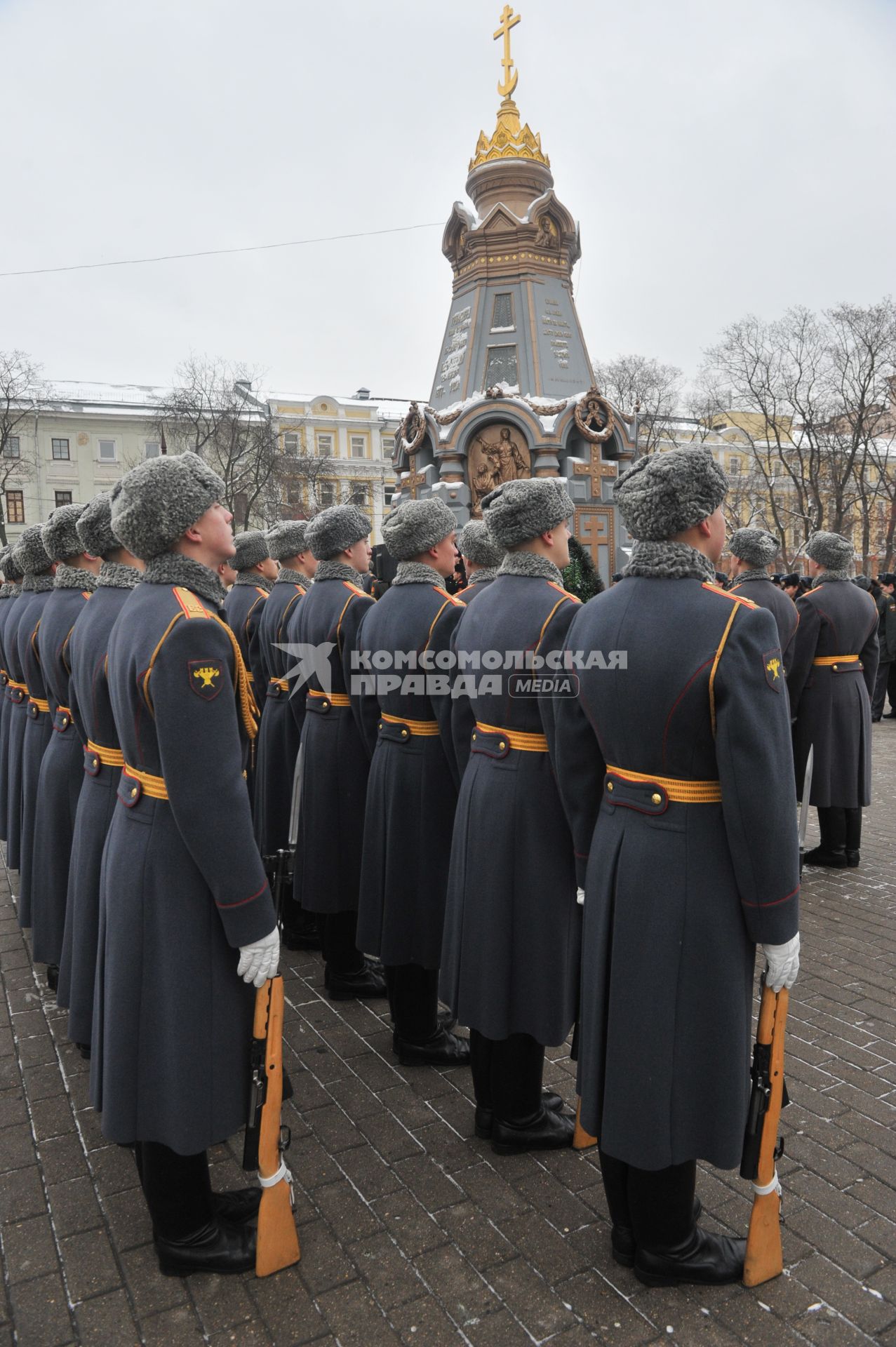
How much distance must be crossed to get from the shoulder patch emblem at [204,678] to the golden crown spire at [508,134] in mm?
16018

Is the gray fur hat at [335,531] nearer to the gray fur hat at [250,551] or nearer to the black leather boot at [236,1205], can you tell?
the gray fur hat at [250,551]

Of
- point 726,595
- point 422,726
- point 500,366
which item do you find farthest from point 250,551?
point 500,366

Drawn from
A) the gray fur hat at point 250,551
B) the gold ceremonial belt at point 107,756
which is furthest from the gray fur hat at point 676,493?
the gray fur hat at point 250,551

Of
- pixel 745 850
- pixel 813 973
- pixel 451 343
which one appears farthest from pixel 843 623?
pixel 451 343

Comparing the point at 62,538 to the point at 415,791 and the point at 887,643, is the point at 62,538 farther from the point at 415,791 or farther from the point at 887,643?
the point at 887,643

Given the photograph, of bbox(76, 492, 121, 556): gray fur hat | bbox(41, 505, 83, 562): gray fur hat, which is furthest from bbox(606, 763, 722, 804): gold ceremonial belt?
bbox(41, 505, 83, 562): gray fur hat

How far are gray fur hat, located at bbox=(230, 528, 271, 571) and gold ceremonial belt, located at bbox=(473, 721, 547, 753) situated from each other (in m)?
3.80

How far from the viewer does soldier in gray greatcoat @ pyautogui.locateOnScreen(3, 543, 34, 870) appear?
18.0 ft

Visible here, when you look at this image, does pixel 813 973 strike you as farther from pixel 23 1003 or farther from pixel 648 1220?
pixel 23 1003

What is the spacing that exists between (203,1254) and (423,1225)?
656 mm

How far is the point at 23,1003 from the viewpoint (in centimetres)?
444

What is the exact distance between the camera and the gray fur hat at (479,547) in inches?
186

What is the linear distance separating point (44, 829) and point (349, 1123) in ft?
6.54

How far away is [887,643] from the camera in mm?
13203
